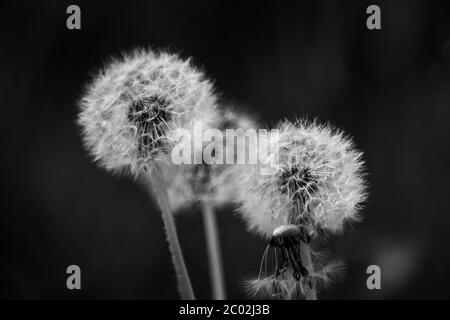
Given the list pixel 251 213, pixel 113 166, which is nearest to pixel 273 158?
pixel 251 213

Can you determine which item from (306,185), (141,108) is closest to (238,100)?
(141,108)

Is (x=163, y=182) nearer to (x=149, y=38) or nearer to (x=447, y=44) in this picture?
(x=149, y=38)

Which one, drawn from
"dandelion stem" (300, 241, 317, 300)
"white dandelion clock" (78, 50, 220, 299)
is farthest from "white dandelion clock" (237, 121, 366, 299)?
"white dandelion clock" (78, 50, 220, 299)

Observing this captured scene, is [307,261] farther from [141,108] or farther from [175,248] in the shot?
[141,108]

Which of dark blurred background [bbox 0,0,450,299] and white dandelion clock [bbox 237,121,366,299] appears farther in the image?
dark blurred background [bbox 0,0,450,299]

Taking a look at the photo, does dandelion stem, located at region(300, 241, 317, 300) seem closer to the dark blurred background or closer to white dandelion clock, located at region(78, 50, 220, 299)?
white dandelion clock, located at region(78, 50, 220, 299)

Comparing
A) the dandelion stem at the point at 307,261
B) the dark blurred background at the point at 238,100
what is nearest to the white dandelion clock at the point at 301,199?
the dandelion stem at the point at 307,261

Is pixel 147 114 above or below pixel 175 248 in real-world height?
above

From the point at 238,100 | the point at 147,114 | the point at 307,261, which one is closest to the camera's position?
the point at 307,261
